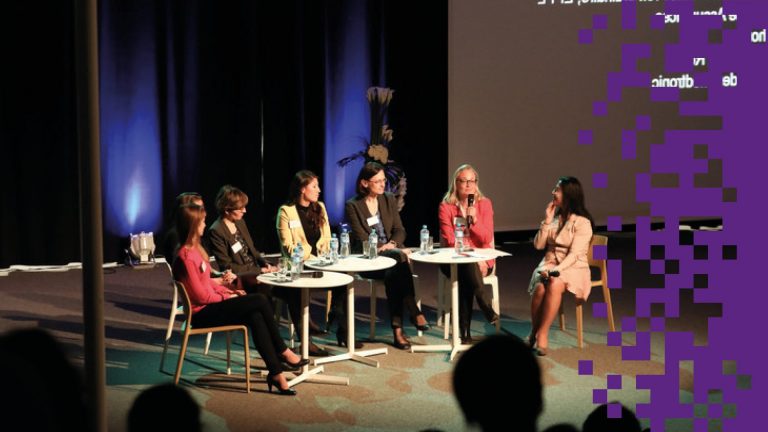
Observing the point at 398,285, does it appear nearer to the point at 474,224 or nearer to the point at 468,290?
the point at 468,290

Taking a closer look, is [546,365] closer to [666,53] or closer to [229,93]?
[229,93]

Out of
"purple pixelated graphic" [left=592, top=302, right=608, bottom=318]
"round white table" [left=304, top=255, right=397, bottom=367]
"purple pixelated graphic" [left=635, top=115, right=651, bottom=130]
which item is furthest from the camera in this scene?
"purple pixelated graphic" [left=635, top=115, right=651, bottom=130]

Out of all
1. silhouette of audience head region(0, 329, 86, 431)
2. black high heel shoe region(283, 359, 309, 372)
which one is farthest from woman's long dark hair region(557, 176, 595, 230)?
silhouette of audience head region(0, 329, 86, 431)

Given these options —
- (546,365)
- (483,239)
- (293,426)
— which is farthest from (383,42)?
(293,426)

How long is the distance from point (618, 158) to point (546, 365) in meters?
5.21

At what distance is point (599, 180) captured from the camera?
8.95 metres

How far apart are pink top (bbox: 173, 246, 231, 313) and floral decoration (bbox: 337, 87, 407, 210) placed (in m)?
4.07

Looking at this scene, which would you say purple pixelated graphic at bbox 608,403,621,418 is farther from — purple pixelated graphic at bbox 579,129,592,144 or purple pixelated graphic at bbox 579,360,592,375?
purple pixelated graphic at bbox 579,129,592,144

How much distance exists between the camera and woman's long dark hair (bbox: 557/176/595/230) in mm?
5219

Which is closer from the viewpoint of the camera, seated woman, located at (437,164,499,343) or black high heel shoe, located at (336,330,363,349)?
black high heel shoe, located at (336,330,363,349)

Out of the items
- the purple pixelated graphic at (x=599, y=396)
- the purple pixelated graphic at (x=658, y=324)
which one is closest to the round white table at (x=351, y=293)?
the purple pixelated graphic at (x=599, y=396)

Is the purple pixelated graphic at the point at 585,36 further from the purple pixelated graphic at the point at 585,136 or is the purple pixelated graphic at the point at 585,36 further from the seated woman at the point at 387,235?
the seated woman at the point at 387,235

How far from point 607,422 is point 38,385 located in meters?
0.77

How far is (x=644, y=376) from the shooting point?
15.6 ft
